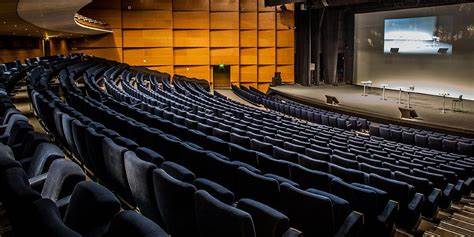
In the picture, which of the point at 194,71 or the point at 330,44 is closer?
the point at 194,71

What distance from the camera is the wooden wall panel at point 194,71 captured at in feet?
48.3

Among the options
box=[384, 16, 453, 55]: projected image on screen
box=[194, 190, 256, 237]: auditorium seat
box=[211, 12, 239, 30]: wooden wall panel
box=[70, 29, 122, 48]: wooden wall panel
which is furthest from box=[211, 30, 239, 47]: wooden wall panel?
box=[194, 190, 256, 237]: auditorium seat

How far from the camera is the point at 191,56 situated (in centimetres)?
1471

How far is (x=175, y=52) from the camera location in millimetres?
14633

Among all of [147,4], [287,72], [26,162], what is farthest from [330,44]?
[26,162]

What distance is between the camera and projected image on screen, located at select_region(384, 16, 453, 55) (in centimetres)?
1185

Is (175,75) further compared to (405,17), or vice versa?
(175,75)

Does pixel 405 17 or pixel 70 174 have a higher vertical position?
pixel 405 17

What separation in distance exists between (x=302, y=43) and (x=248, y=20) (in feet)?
6.69

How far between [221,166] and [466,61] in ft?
35.9

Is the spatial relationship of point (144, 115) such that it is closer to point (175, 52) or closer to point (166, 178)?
point (166, 178)

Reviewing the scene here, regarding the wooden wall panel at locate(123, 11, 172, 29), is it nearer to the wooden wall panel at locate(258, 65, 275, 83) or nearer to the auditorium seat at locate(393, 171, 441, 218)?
the wooden wall panel at locate(258, 65, 275, 83)

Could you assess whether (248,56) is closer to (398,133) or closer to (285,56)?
(285,56)

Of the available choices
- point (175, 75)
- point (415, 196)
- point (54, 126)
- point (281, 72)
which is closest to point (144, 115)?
point (54, 126)
